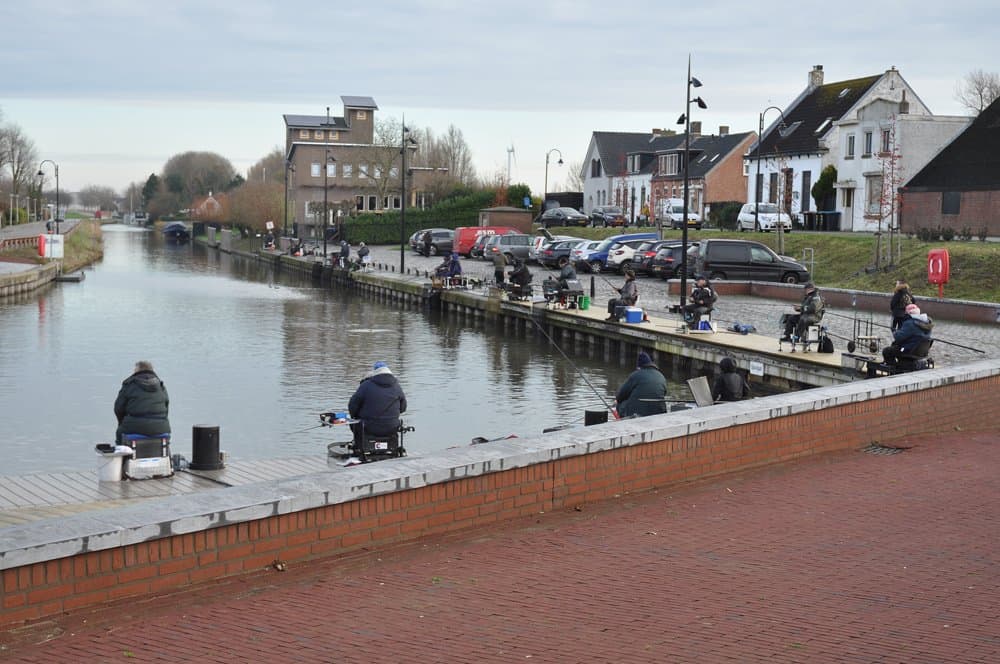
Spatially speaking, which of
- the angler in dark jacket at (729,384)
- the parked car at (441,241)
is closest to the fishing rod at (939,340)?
the angler in dark jacket at (729,384)

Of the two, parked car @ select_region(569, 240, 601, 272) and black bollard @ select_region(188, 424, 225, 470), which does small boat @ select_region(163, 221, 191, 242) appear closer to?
parked car @ select_region(569, 240, 601, 272)

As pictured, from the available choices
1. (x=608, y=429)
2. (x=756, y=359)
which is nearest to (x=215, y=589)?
(x=608, y=429)

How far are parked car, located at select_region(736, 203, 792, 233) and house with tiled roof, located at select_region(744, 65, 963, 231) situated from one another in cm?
138

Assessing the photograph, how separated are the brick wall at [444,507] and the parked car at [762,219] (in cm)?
4530

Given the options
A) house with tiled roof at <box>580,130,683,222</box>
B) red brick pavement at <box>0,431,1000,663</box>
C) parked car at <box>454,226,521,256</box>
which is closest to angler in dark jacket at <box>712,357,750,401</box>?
red brick pavement at <box>0,431,1000,663</box>

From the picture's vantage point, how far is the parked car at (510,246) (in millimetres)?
56375

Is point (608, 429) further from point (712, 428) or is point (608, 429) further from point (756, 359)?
point (756, 359)

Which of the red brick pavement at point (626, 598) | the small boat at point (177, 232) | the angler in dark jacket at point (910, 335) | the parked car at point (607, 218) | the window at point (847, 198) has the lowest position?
the red brick pavement at point (626, 598)

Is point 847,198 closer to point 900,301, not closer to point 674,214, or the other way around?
point 674,214

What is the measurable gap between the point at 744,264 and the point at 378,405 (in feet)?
92.4

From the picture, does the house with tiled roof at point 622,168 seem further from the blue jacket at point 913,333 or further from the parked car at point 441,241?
the blue jacket at point 913,333

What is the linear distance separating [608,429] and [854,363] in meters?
11.9

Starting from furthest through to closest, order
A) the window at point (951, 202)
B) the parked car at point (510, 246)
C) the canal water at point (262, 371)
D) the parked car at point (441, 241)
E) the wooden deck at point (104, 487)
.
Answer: the parked car at point (441, 241), the parked car at point (510, 246), the window at point (951, 202), the canal water at point (262, 371), the wooden deck at point (104, 487)

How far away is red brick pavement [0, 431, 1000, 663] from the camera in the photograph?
6.71 m
